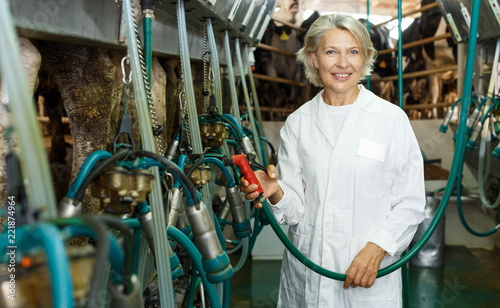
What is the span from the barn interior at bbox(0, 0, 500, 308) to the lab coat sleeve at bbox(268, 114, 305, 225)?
0.06 metres

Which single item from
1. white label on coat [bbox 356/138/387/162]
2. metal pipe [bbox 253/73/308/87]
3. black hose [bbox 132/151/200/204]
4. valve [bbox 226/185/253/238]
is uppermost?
metal pipe [bbox 253/73/308/87]

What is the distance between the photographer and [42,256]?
613 millimetres

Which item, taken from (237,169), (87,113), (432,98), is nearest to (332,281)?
(237,169)

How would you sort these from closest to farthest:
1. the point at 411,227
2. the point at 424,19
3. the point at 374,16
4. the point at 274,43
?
the point at 411,227 → the point at 424,19 → the point at 274,43 → the point at 374,16

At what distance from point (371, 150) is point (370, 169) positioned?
2.4 inches

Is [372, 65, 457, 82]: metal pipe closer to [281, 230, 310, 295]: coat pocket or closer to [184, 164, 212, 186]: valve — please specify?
[281, 230, 310, 295]: coat pocket

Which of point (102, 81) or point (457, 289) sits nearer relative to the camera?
point (102, 81)

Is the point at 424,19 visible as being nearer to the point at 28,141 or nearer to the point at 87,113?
the point at 87,113

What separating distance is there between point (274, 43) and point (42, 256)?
6463mm

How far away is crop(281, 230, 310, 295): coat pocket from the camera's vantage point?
5.51 feet

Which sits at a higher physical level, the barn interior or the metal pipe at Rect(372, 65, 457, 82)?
the metal pipe at Rect(372, 65, 457, 82)

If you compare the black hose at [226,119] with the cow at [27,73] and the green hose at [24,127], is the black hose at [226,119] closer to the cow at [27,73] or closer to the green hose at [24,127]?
the cow at [27,73]

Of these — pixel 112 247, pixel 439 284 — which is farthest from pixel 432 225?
pixel 439 284

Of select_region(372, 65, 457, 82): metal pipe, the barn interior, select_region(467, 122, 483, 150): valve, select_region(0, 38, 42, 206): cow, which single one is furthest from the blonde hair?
select_region(372, 65, 457, 82): metal pipe
